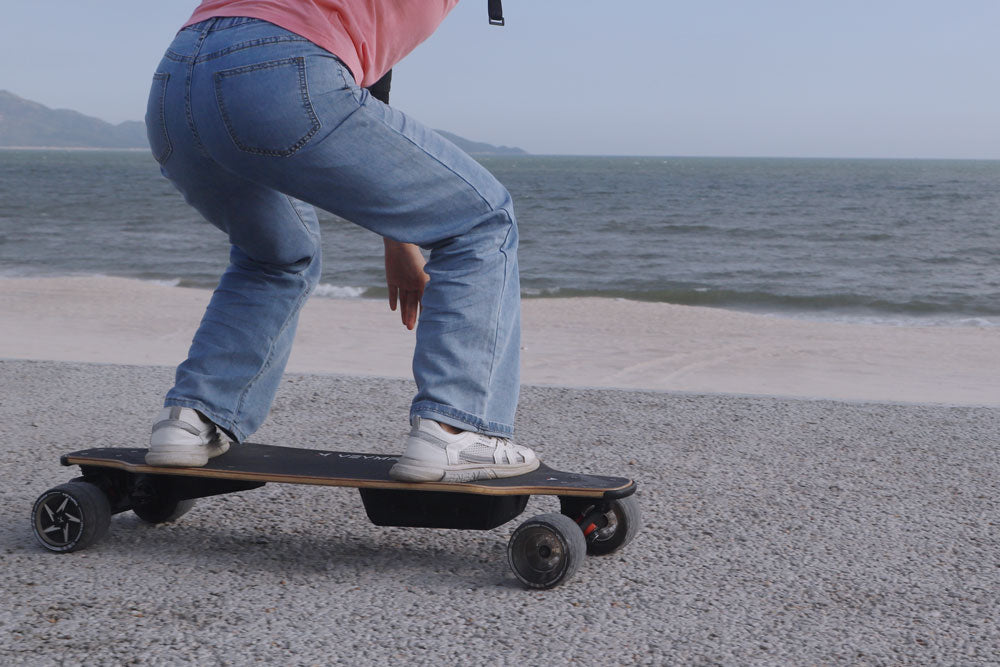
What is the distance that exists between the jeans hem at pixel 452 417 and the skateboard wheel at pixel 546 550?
23cm

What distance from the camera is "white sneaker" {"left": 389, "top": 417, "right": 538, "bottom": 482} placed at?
7.31 feet

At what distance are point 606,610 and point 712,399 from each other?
2.58 meters

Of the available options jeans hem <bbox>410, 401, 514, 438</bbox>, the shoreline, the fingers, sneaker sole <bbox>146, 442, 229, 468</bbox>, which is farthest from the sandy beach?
the shoreline

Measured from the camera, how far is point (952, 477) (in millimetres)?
3398

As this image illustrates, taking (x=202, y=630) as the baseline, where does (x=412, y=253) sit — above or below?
above

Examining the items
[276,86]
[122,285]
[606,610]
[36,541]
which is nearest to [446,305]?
[276,86]

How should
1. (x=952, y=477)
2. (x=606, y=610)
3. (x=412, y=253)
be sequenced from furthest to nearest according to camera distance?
(x=952, y=477) → (x=412, y=253) → (x=606, y=610)

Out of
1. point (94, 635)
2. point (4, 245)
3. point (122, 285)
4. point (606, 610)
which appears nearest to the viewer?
point (94, 635)

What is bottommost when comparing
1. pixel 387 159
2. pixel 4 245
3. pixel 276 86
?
pixel 4 245

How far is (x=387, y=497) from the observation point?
93.5 inches

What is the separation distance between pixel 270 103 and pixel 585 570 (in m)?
1.29

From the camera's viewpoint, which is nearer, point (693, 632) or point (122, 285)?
point (693, 632)

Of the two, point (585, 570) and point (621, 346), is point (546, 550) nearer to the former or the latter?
point (585, 570)

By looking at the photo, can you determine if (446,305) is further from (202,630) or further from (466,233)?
(202,630)
